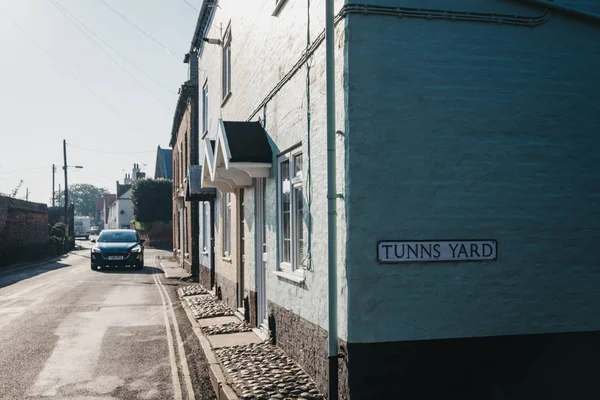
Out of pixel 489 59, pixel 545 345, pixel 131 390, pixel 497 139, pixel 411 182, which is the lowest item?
pixel 131 390

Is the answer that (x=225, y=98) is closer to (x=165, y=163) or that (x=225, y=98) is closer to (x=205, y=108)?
(x=205, y=108)

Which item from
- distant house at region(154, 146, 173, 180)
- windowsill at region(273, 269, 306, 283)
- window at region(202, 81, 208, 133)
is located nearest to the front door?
windowsill at region(273, 269, 306, 283)

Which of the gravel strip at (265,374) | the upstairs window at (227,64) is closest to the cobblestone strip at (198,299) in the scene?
the upstairs window at (227,64)

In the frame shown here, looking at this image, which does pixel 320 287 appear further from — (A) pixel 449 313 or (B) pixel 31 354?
(B) pixel 31 354

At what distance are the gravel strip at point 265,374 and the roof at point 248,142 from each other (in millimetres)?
2774

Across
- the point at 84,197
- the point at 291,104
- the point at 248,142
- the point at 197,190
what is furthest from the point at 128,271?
the point at 84,197

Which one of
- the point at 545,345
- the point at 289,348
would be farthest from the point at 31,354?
the point at 545,345

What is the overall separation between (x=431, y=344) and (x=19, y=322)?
9.48 metres

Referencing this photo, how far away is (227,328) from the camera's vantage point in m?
10.8

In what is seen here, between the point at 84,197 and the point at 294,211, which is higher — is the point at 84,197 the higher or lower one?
the higher one

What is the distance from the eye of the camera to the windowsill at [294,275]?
7327 millimetres

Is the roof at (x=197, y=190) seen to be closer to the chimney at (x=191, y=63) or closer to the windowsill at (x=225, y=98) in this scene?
the windowsill at (x=225, y=98)

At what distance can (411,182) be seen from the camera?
Answer: 5.80 metres

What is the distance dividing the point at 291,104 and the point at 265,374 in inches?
134
